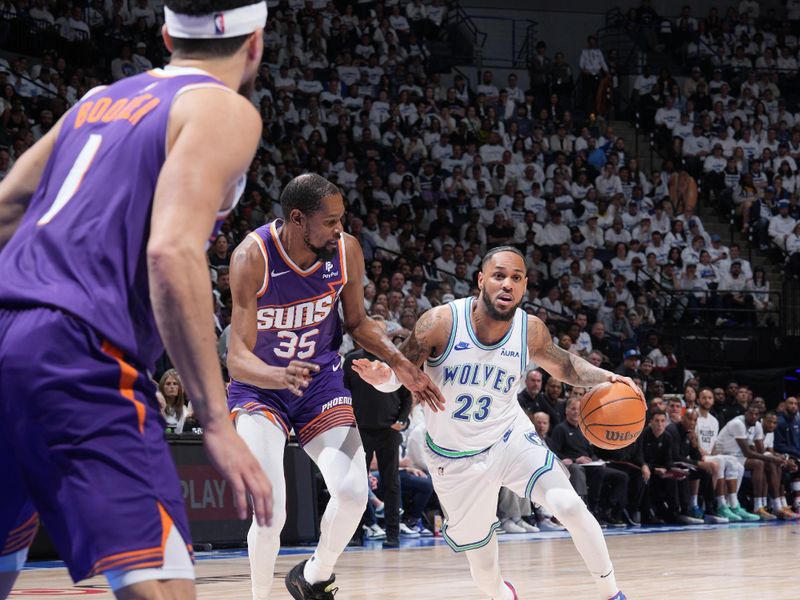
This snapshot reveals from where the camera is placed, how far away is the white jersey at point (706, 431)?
51.4 ft

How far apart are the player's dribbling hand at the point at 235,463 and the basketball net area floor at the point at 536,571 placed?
5195 mm

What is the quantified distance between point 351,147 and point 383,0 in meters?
5.21

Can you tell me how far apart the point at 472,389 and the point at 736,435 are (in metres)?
10.6

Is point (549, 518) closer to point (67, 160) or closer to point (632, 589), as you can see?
point (632, 589)

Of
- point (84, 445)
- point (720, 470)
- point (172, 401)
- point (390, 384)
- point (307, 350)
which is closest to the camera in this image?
point (84, 445)

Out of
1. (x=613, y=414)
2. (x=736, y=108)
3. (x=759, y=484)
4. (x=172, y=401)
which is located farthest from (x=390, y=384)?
(x=736, y=108)

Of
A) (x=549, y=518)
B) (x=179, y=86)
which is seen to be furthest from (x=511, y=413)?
(x=549, y=518)

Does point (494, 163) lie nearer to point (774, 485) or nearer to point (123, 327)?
point (774, 485)

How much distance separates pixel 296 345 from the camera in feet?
20.3

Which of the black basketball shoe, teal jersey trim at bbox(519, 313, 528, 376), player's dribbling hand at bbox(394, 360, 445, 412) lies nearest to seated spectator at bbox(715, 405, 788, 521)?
teal jersey trim at bbox(519, 313, 528, 376)

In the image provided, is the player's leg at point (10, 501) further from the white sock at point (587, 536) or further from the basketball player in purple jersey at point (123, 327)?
the white sock at point (587, 536)

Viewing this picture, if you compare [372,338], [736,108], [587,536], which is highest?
[736,108]

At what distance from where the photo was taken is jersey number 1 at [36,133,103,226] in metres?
2.45

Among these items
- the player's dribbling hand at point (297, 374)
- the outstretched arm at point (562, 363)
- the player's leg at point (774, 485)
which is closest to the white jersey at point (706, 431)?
the player's leg at point (774, 485)
